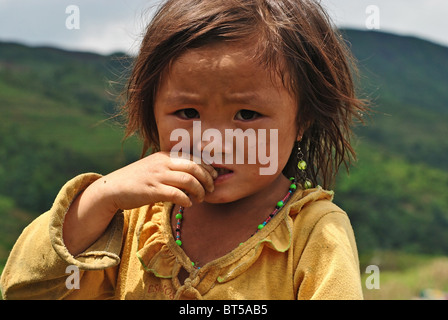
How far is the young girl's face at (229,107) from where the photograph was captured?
182 centimetres

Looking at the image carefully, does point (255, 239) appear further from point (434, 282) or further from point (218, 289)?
point (434, 282)

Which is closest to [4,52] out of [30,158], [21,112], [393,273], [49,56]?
[49,56]

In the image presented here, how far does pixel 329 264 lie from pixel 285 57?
69 centimetres

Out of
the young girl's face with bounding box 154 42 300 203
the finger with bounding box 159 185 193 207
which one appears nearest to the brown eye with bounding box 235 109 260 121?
the young girl's face with bounding box 154 42 300 203

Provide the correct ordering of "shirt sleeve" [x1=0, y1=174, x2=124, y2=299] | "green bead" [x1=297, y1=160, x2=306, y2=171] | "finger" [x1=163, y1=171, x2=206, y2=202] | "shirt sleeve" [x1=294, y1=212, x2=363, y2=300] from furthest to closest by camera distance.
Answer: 1. "green bead" [x1=297, y1=160, x2=306, y2=171]
2. "shirt sleeve" [x1=0, y1=174, x2=124, y2=299]
3. "finger" [x1=163, y1=171, x2=206, y2=202]
4. "shirt sleeve" [x1=294, y1=212, x2=363, y2=300]

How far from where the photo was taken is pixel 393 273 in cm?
530

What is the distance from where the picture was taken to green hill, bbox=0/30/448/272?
18.8ft

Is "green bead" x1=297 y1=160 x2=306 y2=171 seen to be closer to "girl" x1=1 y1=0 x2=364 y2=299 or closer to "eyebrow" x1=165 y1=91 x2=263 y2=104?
"girl" x1=1 y1=0 x2=364 y2=299

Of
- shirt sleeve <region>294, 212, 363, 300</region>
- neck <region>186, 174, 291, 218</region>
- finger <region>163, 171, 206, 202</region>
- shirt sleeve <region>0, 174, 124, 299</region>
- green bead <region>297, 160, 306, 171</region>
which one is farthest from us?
green bead <region>297, 160, 306, 171</region>

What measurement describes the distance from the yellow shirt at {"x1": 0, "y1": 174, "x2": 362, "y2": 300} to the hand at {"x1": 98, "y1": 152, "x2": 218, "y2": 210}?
0.18 metres

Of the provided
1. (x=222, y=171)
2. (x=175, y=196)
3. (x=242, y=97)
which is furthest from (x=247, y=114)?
(x=175, y=196)

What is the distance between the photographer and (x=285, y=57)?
1.95 m

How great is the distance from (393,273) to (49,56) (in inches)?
183

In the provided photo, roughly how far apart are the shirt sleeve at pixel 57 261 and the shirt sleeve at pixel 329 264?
25.3 inches
